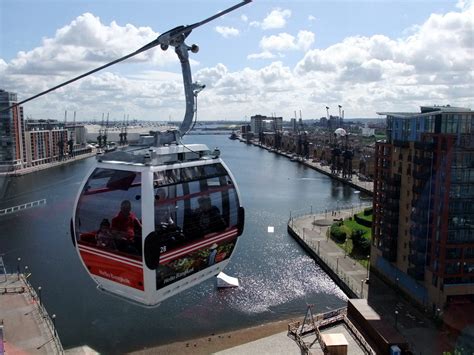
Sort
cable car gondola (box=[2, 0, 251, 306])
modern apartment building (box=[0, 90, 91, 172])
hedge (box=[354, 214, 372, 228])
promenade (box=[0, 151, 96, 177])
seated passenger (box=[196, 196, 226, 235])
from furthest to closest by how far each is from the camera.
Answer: promenade (box=[0, 151, 96, 177]), modern apartment building (box=[0, 90, 91, 172]), hedge (box=[354, 214, 372, 228]), seated passenger (box=[196, 196, 226, 235]), cable car gondola (box=[2, 0, 251, 306])

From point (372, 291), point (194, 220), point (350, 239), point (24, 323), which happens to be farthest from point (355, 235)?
point (194, 220)

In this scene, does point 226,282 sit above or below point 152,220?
below

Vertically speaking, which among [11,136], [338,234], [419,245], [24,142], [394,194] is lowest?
[338,234]

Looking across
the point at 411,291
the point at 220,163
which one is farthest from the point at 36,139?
the point at 220,163

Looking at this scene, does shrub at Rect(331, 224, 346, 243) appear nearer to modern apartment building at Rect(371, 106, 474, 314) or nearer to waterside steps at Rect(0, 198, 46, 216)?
modern apartment building at Rect(371, 106, 474, 314)

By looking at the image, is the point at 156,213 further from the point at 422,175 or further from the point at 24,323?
the point at 422,175

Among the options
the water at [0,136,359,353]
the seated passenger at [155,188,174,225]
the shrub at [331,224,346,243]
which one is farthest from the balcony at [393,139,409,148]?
the seated passenger at [155,188,174,225]

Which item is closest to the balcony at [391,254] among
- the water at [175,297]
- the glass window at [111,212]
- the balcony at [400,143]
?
the water at [175,297]
